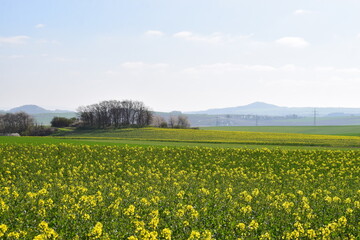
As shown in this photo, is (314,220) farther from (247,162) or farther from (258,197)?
(247,162)

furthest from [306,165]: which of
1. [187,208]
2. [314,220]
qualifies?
[187,208]

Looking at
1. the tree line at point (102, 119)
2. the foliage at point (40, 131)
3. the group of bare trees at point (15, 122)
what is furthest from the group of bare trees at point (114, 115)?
Answer: the group of bare trees at point (15, 122)

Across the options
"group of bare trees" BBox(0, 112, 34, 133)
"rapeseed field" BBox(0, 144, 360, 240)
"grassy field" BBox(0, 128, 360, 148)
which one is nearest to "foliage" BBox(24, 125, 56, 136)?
"grassy field" BBox(0, 128, 360, 148)

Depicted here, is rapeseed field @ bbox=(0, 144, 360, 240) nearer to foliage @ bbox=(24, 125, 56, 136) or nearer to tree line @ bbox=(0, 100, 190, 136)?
foliage @ bbox=(24, 125, 56, 136)

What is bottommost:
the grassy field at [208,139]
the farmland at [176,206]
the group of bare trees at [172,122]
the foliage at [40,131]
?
the farmland at [176,206]

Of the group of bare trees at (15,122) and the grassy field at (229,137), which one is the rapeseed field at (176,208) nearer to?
the grassy field at (229,137)

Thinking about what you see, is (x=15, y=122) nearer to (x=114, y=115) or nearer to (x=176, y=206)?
(x=114, y=115)

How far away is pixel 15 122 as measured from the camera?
339ft

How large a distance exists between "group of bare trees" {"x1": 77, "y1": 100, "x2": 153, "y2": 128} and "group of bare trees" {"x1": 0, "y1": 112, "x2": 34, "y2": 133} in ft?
46.0

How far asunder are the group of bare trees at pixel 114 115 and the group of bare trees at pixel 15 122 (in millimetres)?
14027

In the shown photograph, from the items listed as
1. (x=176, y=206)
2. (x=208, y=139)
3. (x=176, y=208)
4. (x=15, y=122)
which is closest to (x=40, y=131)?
(x=15, y=122)

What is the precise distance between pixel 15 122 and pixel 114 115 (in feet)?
93.8

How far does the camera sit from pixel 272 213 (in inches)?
465

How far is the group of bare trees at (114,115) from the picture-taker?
9600 centimetres
